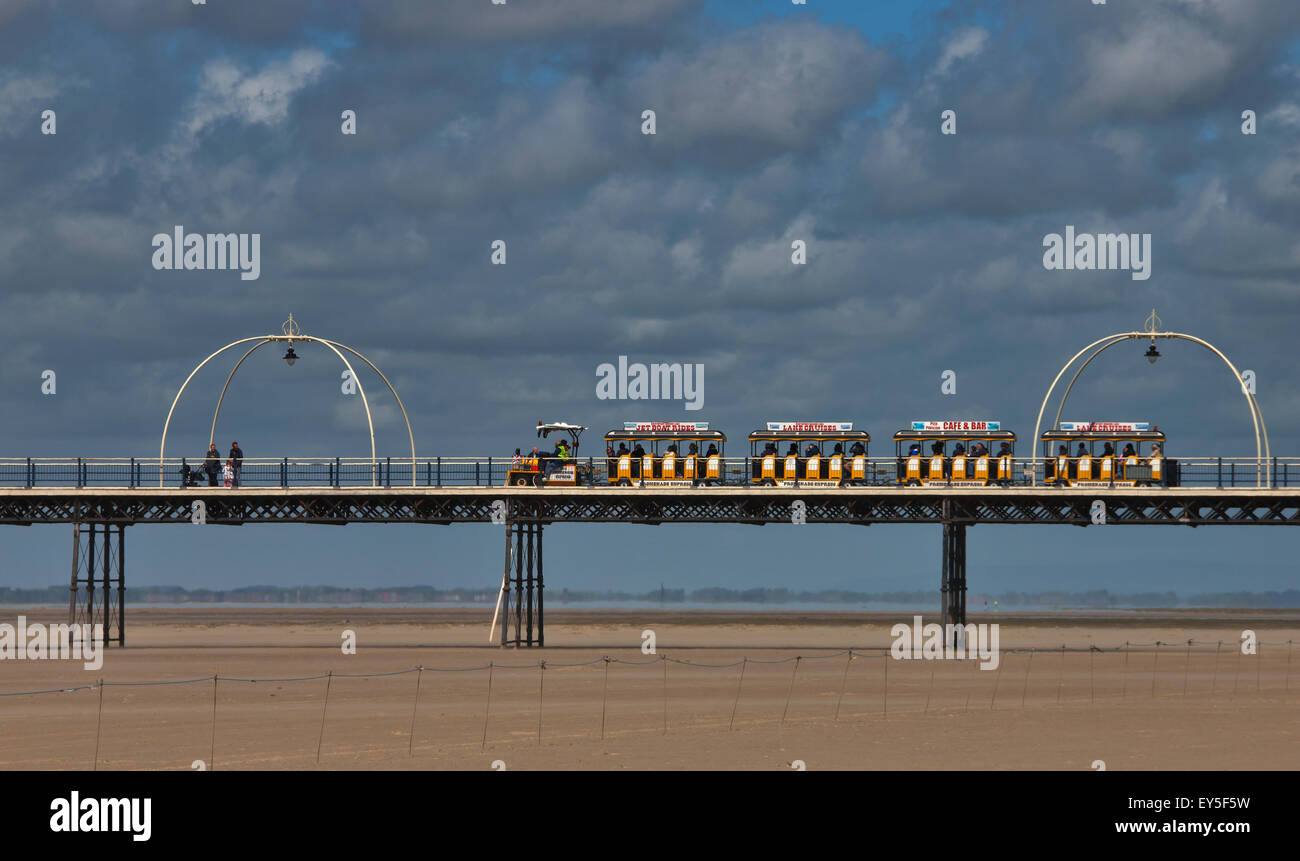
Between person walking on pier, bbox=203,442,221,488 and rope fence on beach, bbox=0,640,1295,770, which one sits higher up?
person walking on pier, bbox=203,442,221,488

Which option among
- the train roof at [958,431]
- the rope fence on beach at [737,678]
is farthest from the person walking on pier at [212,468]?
the train roof at [958,431]

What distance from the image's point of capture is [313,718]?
31656 mm

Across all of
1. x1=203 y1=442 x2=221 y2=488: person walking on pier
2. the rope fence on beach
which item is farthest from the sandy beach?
x1=203 y1=442 x2=221 y2=488: person walking on pier

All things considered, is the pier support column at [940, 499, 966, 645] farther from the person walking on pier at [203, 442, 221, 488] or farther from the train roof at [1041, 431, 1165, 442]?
the person walking on pier at [203, 442, 221, 488]

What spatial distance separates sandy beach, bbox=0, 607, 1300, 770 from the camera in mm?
25469

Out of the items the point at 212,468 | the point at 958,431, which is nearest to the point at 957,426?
the point at 958,431

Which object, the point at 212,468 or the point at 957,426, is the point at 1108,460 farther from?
the point at 212,468

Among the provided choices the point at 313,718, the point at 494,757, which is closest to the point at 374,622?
the point at 313,718

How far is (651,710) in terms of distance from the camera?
3338 cm

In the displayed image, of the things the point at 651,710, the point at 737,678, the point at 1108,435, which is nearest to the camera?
the point at 651,710

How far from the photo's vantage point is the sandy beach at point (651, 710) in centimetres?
2547
